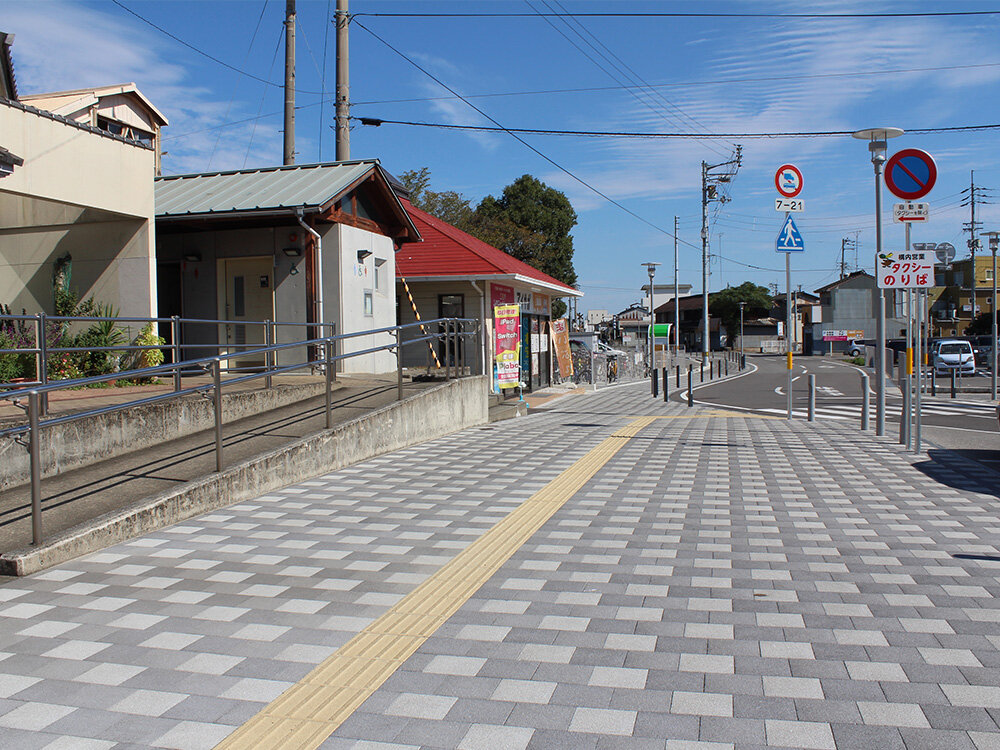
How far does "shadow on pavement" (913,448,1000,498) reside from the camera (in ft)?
25.8

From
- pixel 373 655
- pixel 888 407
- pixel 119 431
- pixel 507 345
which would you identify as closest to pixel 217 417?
pixel 119 431

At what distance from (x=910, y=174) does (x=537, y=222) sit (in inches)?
1672

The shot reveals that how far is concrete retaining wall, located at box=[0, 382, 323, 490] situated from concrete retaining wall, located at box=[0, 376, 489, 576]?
4.29 feet

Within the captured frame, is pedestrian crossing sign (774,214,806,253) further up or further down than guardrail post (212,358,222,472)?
further up

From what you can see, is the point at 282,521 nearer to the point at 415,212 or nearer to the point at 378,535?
the point at 378,535

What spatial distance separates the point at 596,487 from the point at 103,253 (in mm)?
9258

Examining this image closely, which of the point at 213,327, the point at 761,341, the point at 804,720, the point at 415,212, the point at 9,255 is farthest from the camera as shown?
the point at 761,341

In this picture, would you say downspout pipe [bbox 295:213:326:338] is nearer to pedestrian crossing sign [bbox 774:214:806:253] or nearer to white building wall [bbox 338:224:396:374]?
white building wall [bbox 338:224:396:374]

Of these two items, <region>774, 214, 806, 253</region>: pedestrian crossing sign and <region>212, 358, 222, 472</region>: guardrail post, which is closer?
<region>212, 358, 222, 472</region>: guardrail post

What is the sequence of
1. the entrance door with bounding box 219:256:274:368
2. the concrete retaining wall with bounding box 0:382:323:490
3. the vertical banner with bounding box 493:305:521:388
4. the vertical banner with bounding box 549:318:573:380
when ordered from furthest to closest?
the vertical banner with bounding box 549:318:573:380 → the vertical banner with bounding box 493:305:521:388 → the entrance door with bounding box 219:256:274:368 → the concrete retaining wall with bounding box 0:382:323:490

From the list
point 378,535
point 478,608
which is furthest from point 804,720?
point 378,535

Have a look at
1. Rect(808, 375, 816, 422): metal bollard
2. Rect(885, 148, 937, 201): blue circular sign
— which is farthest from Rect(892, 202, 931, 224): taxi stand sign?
Rect(808, 375, 816, 422): metal bollard

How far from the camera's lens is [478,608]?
433 centimetres

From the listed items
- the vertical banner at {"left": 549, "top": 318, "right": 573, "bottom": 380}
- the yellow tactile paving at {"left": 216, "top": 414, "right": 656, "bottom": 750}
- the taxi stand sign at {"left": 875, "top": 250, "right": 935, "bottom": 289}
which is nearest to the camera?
the yellow tactile paving at {"left": 216, "top": 414, "right": 656, "bottom": 750}
